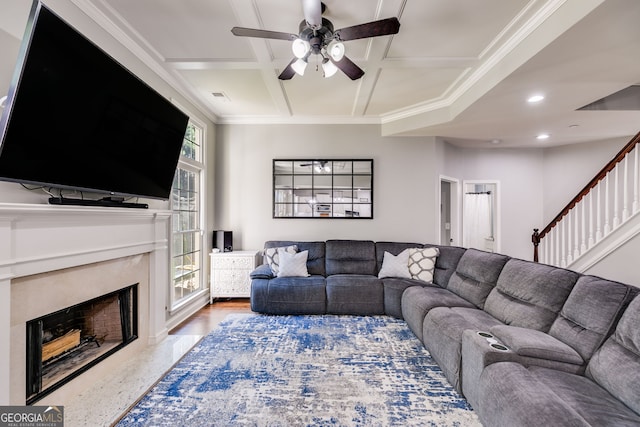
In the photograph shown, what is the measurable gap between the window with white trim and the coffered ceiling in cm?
66

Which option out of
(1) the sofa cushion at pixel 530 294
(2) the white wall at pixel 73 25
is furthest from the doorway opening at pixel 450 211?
(2) the white wall at pixel 73 25

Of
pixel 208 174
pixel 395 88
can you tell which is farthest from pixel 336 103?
pixel 208 174

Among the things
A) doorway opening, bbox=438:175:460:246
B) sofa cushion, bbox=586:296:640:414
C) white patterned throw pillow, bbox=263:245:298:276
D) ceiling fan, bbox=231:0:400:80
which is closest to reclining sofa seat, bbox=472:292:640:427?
sofa cushion, bbox=586:296:640:414

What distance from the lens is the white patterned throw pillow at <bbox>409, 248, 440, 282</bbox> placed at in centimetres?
365

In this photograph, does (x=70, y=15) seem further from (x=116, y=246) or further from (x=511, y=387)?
(x=511, y=387)

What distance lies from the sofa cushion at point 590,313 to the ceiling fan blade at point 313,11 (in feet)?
8.05

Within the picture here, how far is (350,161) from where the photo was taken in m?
4.42

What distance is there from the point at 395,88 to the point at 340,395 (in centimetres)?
326

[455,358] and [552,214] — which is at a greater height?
[552,214]

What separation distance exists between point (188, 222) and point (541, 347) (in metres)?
3.85

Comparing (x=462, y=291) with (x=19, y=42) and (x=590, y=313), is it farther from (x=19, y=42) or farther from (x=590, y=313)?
(x=19, y=42)

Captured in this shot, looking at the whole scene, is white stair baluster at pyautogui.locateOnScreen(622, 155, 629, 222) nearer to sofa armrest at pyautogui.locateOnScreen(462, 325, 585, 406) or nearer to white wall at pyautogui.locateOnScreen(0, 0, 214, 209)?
sofa armrest at pyautogui.locateOnScreen(462, 325, 585, 406)

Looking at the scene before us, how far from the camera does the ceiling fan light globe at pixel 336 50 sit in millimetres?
2010

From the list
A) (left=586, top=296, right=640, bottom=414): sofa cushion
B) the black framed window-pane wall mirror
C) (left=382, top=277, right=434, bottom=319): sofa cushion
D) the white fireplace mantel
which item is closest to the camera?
(left=586, top=296, right=640, bottom=414): sofa cushion
